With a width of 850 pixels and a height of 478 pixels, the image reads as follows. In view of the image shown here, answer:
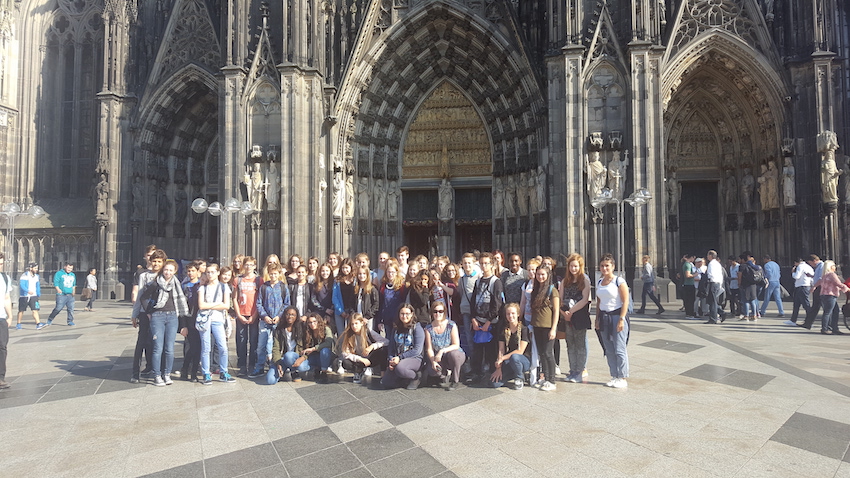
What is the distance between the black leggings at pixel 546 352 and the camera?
19.4 feet

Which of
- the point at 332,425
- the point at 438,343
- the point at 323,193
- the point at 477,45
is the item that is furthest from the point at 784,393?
the point at 477,45

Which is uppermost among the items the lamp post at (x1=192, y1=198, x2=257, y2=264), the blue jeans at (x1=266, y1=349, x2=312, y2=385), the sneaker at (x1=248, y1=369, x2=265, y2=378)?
the lamp post at (x1=192, y1=198, x2=257, y2=264)

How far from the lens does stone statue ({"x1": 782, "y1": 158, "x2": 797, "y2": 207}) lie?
53.7 feet

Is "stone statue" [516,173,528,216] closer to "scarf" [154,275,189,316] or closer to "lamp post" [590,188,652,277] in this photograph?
"lamp post" [590,188,652,277]

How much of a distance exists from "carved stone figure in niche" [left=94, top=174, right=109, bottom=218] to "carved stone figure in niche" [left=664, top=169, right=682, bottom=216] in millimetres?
23708

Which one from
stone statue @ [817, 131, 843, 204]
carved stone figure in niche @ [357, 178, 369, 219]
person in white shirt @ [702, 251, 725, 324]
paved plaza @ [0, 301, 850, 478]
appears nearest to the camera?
paved plaza @ [0, 301, 850, 478]

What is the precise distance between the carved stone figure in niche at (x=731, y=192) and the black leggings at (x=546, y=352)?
1718 cm

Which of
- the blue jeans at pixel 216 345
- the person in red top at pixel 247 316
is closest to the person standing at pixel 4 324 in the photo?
the blue jeans at pixel 216 345

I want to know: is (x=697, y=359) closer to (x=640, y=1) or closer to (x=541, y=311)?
(x=541, y=311)

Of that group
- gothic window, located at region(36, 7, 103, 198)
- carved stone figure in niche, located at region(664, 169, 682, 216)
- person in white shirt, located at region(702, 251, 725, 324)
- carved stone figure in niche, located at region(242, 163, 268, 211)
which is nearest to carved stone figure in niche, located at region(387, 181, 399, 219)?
carved stone figure in niche, located at region(242, 163, 268, 211)

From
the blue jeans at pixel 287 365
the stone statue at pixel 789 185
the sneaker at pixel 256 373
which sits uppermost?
the stone statue at pixel 789 185

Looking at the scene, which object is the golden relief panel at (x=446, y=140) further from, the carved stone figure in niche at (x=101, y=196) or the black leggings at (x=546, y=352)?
the black leggings at (x=546, y=352)

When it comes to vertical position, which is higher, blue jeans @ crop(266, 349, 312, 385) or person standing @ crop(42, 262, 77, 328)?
person standing @ crop(42, 262, 77, 328)

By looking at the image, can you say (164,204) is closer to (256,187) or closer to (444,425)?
(256,187)
